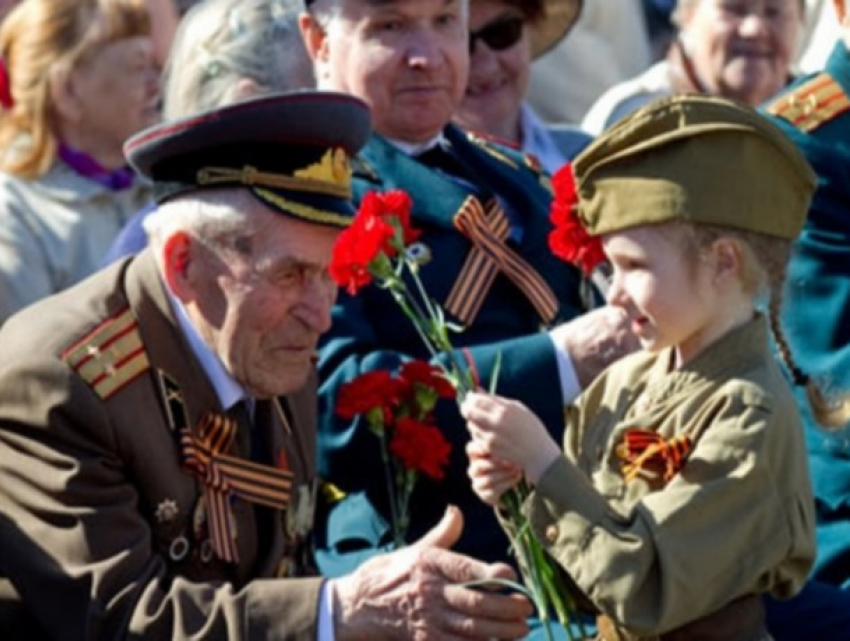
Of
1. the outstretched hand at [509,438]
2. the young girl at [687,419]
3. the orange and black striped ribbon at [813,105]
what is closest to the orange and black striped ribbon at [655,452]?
the young girl at [687,419]

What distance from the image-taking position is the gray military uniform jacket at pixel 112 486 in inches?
187

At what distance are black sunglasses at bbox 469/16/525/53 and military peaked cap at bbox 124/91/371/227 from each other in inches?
69.7

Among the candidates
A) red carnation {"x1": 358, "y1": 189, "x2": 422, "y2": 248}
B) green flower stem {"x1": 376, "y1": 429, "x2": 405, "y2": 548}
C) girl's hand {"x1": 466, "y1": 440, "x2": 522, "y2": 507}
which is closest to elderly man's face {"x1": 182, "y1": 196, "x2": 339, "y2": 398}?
red carnation {"x1": 358, "y1": 189, "x2": 422, "y2": 248}

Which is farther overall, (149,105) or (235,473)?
(149,105)

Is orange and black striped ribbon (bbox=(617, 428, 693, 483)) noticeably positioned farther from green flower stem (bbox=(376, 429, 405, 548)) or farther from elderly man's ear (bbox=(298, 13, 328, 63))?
elderly man's ear (bbox=(298, 13, 328, 63))

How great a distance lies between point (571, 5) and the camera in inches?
280

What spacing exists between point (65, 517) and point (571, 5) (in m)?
2.80

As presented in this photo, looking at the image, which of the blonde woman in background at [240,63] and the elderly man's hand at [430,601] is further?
the blonde woman in background at [240,63]

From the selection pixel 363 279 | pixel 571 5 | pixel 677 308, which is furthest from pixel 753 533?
pixel 571 5

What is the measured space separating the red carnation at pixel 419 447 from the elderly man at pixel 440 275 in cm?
14

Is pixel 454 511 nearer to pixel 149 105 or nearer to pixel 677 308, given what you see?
pixel 677 308

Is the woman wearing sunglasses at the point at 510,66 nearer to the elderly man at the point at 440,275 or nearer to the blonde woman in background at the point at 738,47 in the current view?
the blonde woman in background at the point at 738,47

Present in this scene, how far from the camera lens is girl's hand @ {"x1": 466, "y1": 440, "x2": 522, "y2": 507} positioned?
4488 millimetres

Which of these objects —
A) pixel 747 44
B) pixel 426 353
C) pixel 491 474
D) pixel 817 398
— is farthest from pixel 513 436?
pixel 747 44
